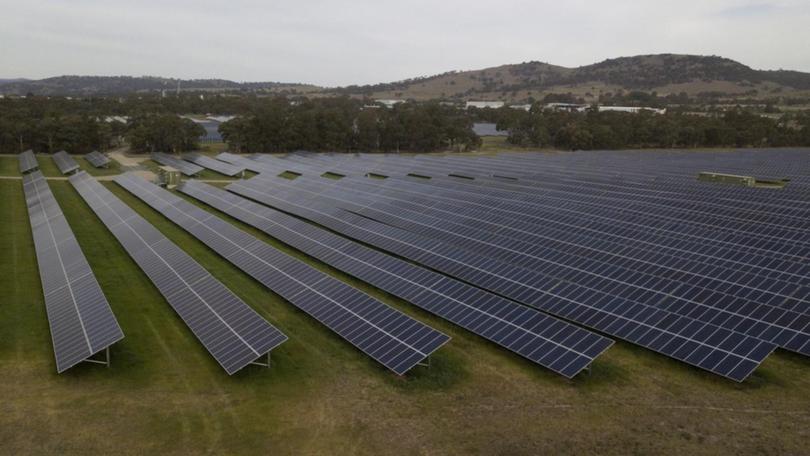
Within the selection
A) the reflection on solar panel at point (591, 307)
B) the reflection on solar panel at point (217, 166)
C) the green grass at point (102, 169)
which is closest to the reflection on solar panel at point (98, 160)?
the green grass at point (102, 169)

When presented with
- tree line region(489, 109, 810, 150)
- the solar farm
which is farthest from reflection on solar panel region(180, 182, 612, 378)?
tree line region(489, 109, 810, 150)

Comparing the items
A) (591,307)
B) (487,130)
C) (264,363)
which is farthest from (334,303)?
(487,130)

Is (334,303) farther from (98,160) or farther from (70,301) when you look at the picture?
(98,160)

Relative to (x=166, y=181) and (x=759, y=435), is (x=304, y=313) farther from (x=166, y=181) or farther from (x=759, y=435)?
(x=166, y=181)

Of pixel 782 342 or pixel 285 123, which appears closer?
pixel 782 342

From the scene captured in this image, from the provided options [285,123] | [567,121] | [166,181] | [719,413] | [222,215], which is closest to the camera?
[719,413]

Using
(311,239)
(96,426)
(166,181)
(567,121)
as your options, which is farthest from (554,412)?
(567,121)

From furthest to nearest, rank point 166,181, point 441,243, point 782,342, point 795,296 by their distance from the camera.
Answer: point 166,181, point 441,243, point 795,296, point 782,342
